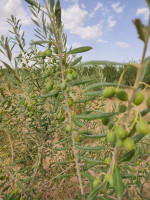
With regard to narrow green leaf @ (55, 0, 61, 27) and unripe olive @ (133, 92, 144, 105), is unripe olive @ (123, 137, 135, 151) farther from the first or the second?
narrow green leaf @ (55, 0, 61, 27)

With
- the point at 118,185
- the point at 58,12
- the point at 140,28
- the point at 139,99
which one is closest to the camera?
the point at 140,28

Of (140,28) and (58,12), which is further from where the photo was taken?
(58,12)

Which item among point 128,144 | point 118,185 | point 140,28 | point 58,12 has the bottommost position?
point 118,185

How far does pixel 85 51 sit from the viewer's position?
84cm

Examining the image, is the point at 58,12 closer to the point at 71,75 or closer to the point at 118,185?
the point at 71,75

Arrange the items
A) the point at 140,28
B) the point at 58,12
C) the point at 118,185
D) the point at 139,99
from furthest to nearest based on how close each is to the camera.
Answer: the point at 58,12
the point at 118,185
the point at 139,99
the point at 140,28

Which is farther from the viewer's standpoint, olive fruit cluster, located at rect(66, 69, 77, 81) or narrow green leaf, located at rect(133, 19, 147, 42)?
olive fruit cluster, located at rect(66, 69, 77, 81)

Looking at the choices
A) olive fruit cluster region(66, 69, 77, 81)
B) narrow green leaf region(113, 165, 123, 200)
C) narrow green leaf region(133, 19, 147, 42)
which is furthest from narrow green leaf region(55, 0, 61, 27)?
narrow green leaf region(113, 165, 123, 200)

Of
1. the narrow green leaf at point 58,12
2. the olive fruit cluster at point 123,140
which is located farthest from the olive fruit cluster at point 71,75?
the olive fruit cluster at point 123,140

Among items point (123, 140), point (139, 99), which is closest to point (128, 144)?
point (123, 140)

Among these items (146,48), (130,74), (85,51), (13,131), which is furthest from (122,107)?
(130,74)

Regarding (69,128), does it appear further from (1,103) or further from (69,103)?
(1,103)

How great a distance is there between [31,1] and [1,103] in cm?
97

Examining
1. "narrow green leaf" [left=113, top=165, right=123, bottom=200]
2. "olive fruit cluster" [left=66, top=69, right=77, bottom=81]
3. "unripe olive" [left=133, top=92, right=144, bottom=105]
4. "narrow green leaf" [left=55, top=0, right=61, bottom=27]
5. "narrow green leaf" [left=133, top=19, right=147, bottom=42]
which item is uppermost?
"narrow green leaf" [left=55, top=0, right=61, bottom=27]
